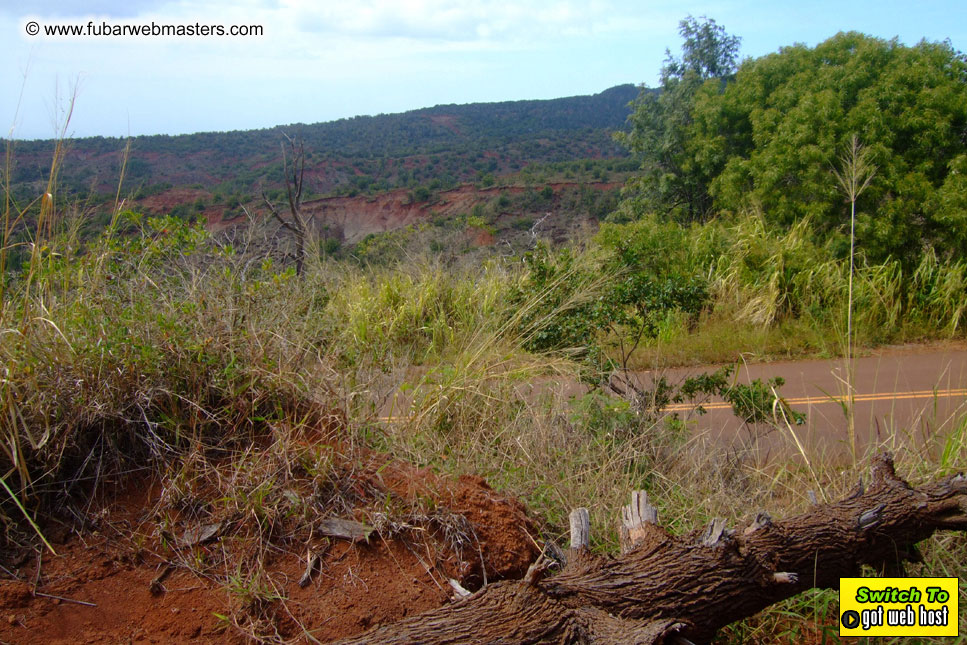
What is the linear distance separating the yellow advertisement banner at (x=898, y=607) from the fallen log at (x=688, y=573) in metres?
0.10

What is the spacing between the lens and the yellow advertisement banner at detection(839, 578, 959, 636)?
10.1 ft

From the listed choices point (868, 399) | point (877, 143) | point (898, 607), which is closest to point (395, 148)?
point (877, 143)

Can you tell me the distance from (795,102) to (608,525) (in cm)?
1077

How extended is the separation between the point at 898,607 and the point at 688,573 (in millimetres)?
1032

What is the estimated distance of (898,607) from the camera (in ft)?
10.4

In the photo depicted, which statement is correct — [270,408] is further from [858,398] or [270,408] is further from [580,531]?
[858,398]

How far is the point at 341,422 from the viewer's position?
3.98m

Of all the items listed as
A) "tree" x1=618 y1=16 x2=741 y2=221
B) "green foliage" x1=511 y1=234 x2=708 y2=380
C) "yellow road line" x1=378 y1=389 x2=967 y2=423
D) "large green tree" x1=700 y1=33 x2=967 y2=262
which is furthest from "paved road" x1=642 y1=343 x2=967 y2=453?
"tree" x1=618 y1=16 x2=741 y2=221

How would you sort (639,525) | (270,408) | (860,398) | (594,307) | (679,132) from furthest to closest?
(679,132) < (860,398) < (594,307) < (270,408) < (639,525)

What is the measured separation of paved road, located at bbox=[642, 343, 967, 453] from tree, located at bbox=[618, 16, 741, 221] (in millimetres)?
7233

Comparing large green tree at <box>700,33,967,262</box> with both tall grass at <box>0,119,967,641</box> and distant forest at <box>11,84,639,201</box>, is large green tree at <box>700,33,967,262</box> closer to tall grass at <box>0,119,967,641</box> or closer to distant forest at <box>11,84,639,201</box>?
tall grass at <box>0,119,967,641</box>

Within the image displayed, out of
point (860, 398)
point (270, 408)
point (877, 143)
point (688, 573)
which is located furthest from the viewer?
point (877, 143)

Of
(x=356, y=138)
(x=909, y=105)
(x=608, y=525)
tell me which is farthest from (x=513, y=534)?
(x=356, y=138)

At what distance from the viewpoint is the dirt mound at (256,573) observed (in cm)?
289
